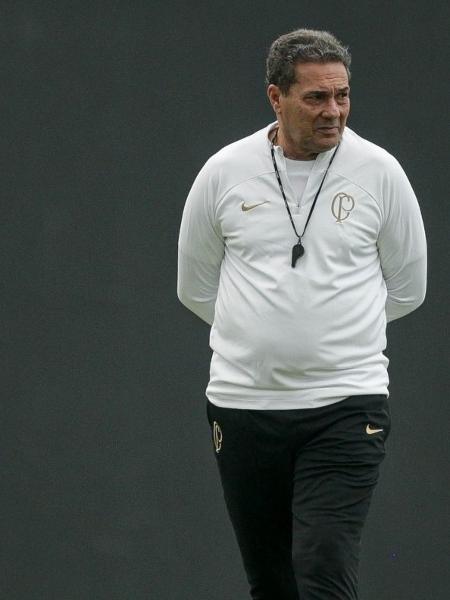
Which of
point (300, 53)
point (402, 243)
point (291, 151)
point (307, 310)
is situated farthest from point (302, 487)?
point (300, 53)

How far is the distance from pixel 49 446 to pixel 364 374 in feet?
5.93

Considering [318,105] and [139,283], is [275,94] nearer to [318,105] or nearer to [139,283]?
[318,105]

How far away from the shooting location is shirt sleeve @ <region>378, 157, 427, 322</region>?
4.10m

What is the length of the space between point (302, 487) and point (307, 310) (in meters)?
0.49

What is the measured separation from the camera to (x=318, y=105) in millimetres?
4004

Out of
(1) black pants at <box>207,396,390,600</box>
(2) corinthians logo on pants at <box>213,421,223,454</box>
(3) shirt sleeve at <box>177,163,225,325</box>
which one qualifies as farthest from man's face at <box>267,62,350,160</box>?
(2) corinthians logo on pants at <box>213,421,223,454</box>

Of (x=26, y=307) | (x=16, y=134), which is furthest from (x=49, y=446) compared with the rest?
(x=16, y=134)

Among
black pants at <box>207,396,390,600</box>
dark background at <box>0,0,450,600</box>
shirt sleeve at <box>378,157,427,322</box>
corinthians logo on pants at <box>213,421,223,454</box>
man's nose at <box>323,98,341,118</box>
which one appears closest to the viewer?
black pants at <box>207,396,390,600</box>

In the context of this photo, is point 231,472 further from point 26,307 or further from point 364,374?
point 26,307

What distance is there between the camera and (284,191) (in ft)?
13.3

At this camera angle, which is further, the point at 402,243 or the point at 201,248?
the point at 201,248

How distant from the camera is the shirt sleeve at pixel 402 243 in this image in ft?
13.4

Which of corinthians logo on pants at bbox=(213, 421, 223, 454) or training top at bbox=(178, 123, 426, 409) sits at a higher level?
training top at bbox=(178, 123, 426, 409)

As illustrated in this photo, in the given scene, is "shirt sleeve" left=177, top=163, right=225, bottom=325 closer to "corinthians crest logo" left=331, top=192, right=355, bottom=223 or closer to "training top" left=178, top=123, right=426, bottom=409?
"training top" left=178, top=123, right=426, bottom=409
